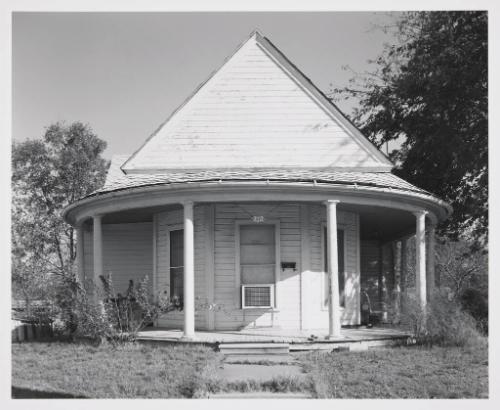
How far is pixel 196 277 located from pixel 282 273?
1861 millimetres

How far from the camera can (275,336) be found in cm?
1312

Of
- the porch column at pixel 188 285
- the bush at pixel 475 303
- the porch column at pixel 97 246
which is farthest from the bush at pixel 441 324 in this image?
the porch column at pixel 97 246

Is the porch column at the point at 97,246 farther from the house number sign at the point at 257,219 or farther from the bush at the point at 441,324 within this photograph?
the bush at the point at 441,324

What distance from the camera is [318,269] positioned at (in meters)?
14.7

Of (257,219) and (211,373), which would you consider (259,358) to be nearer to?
(211,373)

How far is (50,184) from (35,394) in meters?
26.9

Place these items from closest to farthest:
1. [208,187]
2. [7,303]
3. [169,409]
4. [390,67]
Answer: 1. [169,409]
2. [7,303]
3. [208,187]
4. [390,67]

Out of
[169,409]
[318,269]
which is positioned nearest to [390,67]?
[318,269]

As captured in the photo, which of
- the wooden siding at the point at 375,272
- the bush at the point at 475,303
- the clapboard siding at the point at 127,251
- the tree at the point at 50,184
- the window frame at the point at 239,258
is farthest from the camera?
the tree at the point at 50,184

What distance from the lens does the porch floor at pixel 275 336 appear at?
12.3m

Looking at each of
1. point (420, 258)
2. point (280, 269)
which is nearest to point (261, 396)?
point (280, 269)

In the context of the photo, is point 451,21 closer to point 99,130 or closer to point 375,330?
point 375,330

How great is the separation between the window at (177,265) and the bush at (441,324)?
201 inches

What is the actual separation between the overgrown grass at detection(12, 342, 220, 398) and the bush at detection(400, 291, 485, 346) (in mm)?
4068
